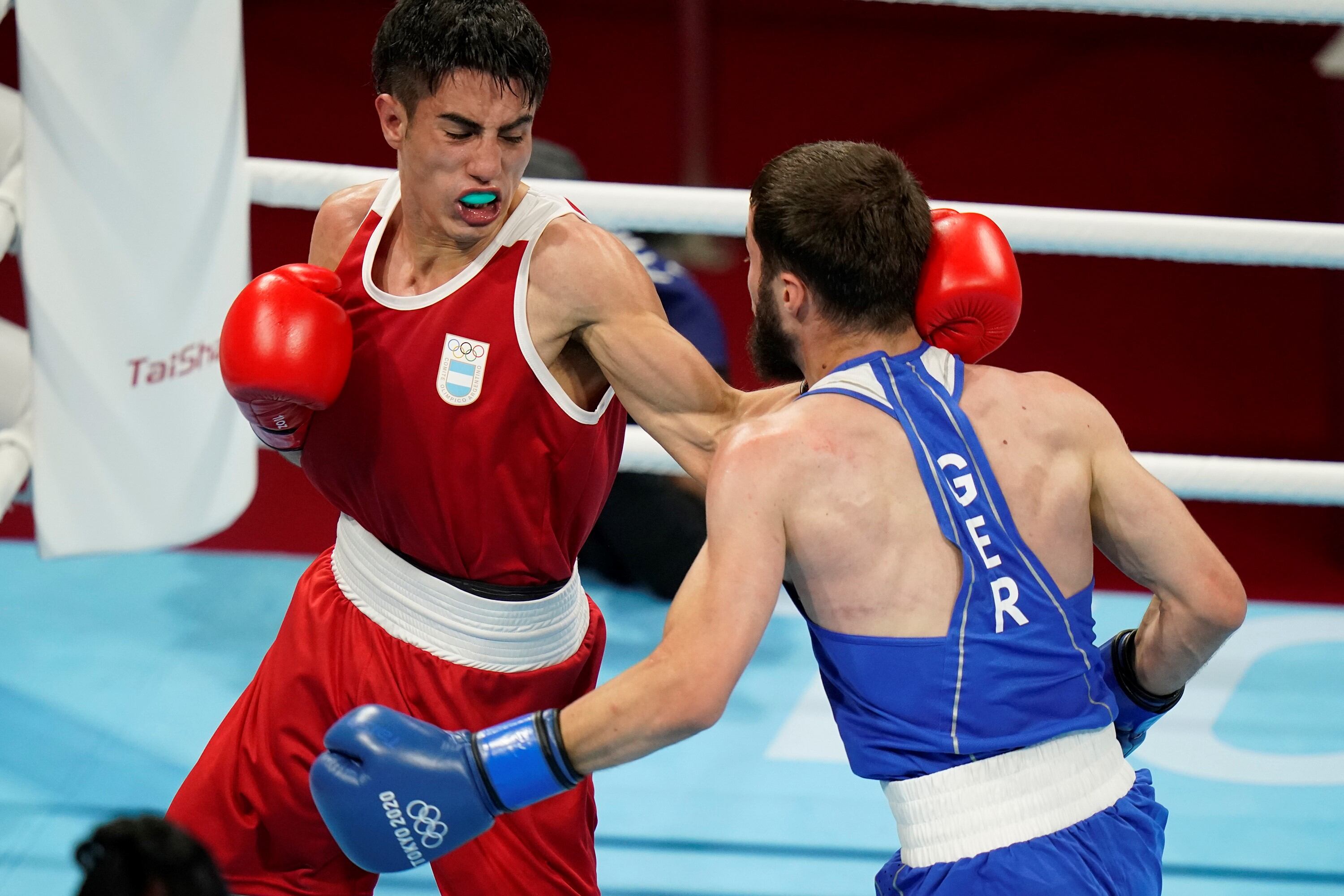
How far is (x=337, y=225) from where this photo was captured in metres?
2.24

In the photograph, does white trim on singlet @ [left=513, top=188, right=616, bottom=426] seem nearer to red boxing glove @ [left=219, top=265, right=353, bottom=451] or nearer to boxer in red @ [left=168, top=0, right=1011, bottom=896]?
boxer in red @ [left=168, top=0, right=1011, bottom=896]

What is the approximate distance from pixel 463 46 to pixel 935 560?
0.90m

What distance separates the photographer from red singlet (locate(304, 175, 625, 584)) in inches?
79.0

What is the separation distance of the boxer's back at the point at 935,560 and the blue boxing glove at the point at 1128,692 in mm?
267

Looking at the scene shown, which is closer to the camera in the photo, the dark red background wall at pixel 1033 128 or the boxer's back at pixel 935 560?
the boxer's back at pixel 935 560

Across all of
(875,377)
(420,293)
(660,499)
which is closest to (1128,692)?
(875,377)

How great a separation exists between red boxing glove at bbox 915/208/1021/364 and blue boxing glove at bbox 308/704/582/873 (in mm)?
674

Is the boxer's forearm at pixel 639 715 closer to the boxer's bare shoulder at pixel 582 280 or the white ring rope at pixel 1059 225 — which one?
the boxer's bare shoulder at pixel 582 280

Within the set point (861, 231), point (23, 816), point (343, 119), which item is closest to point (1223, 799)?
point (861, 231)

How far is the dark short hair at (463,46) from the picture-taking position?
195 cm

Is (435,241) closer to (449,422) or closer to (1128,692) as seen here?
(449,422)

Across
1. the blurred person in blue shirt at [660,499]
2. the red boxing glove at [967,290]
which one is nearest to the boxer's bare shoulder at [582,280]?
the red boxing glove at [967,290]

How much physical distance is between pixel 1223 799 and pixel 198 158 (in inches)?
97.2

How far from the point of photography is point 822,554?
171cm
